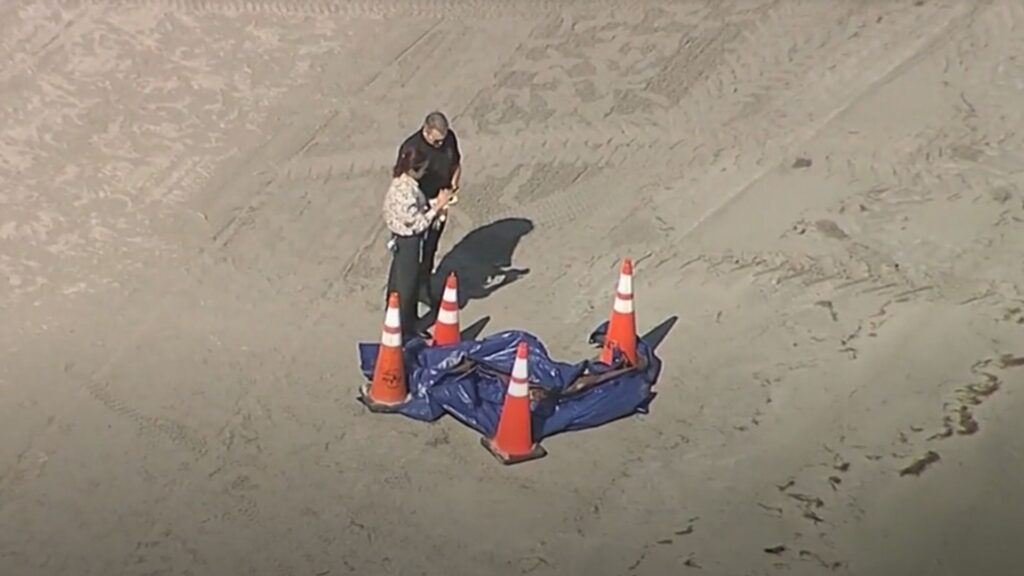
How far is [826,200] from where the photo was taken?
11625 millimetres

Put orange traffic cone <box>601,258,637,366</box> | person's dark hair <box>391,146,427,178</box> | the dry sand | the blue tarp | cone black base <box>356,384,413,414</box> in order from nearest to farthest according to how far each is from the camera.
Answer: the dry sand < the blue tarp < cone black base <box>356,384,413,414</box> < orange traffic cone <box>601,258,637,366</box> < person's dark hair <box>391,146,427,178</box>

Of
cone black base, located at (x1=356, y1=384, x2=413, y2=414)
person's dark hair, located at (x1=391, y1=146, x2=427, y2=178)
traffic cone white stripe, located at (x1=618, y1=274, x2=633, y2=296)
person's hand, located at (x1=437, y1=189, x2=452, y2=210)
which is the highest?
person's dark hair, located at (x1=391, y1=146, x2=427, y2=178)

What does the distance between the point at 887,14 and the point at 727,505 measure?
6864mm

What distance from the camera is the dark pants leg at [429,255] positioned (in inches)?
400

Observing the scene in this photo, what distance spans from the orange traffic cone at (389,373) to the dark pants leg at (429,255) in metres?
0.97

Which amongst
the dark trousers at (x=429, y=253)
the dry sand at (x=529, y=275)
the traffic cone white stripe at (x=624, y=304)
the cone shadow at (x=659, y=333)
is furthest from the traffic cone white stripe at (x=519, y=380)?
the dark trousers at (x=429, y=253)

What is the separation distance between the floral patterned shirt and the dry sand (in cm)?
105

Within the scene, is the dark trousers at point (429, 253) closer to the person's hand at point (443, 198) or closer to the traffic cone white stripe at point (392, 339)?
the person's hand at point (443, 198)

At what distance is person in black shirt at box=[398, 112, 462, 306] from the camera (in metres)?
9.61

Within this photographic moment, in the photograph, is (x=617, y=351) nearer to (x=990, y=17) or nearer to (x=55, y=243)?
(x=55, y=243)

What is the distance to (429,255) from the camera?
407 inches

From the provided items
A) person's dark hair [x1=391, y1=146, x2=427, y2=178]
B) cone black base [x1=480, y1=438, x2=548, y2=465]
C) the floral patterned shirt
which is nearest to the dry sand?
cone black base [x1=480, y1=438, x2=548, y2=465]

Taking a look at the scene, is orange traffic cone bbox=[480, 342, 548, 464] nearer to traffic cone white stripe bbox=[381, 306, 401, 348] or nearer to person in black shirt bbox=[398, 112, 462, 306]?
traffic cone white stripe bbox=[381, 306, 401, 348]

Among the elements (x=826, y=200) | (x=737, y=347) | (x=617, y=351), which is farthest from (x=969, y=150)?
(x=617, y=351)
